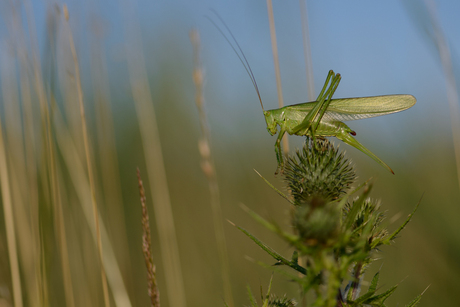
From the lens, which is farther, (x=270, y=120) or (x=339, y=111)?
(x=270, y=120)

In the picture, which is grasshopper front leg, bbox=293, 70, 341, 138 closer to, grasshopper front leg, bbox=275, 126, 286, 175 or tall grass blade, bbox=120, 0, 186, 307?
grasshopper front leg, bbox=275, 126, 286, 175

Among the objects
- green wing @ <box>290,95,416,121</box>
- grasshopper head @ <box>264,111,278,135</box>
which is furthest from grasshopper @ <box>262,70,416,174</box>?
grasshopper head @ <box>264,111,278,135</box>

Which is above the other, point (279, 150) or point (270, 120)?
point (270, 120)

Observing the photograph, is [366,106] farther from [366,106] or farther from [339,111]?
[339,111]

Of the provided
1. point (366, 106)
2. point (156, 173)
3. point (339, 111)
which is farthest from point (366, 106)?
point (156, 173)

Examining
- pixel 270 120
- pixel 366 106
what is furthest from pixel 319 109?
pixel 270 120

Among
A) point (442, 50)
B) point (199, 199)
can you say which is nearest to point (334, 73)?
point (442, 50)

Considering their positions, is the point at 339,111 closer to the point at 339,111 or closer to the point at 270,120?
the point at 339,111

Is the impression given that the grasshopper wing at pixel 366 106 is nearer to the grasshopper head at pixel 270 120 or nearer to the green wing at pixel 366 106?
the green wing at pixel 366 106
